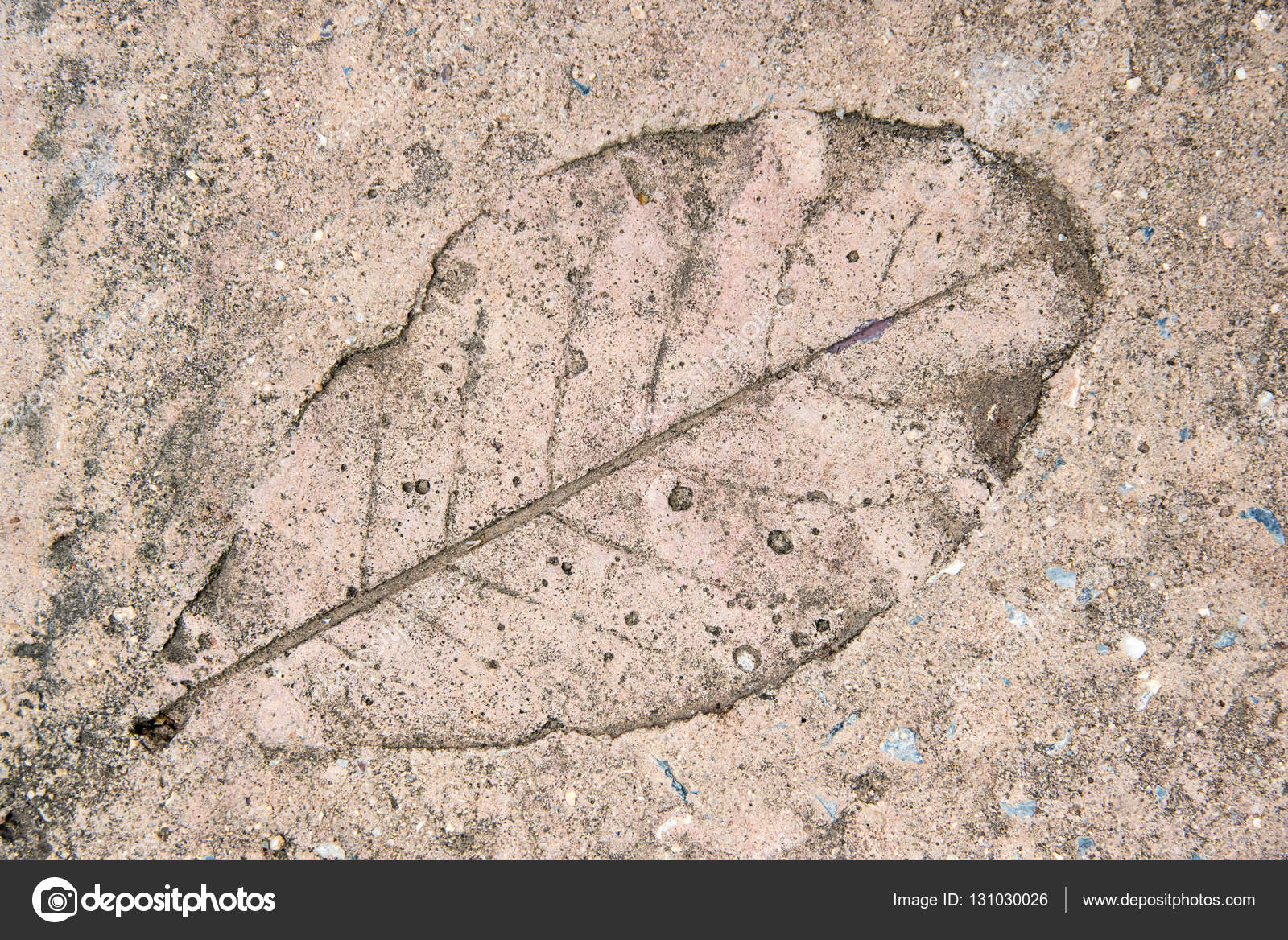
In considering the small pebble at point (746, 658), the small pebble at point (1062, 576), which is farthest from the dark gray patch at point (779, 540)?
the small pebble at point (1062, 576)

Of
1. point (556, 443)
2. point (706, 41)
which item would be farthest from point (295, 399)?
point (706, 41)

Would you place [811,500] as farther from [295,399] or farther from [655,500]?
[295,399]

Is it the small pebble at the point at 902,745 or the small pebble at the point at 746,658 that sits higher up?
the small pebble at the point at 746,658
